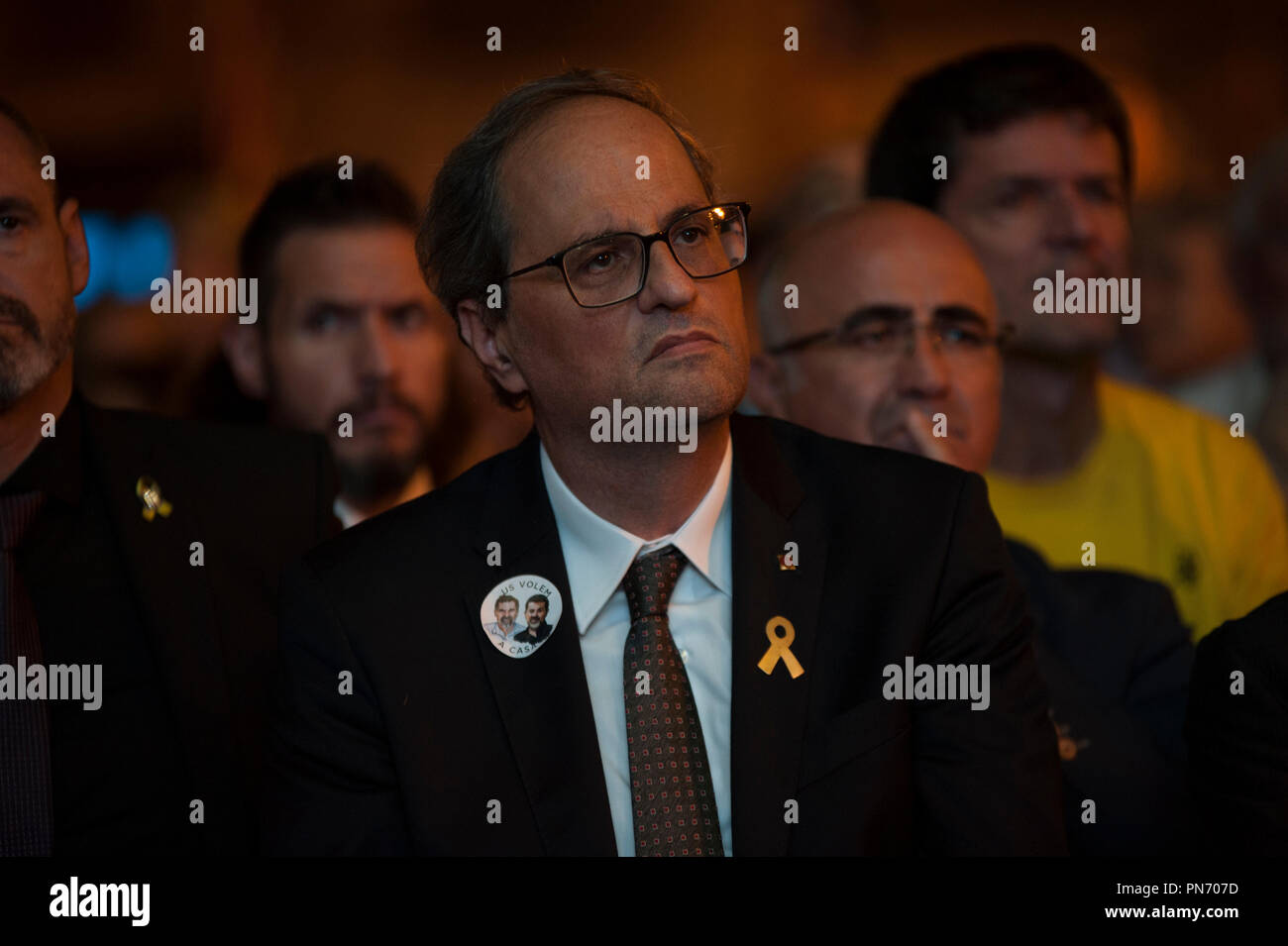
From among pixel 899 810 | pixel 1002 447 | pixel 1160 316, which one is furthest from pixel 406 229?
pixel 1160 316

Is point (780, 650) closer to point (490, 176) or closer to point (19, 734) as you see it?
point (490, 176)

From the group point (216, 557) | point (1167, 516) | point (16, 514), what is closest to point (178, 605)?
point (216, 557)

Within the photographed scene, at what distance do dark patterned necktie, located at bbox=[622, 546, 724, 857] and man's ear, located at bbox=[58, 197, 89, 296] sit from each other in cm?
Answer: 108

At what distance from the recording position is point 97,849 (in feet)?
6.28

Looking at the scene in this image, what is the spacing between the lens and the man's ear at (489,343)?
1952mm

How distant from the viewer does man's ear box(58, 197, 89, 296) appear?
2154mm

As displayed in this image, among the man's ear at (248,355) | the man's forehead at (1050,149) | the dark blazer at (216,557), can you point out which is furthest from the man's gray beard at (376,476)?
the man's forehead at (1050,149)

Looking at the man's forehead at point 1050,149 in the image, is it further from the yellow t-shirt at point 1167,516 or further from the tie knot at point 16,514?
the tie knot at point 16,514

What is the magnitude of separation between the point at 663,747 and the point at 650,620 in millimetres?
162

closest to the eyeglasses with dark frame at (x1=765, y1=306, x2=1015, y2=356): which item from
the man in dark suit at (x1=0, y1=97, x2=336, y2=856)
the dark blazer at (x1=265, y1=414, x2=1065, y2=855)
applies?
the dark blazer at (x1=265, y1=414, x2=1065, y2=855)

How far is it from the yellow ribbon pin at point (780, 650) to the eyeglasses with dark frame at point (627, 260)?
1.49ft

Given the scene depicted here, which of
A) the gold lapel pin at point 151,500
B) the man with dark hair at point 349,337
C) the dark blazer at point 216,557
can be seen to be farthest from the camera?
the man with dark hair at point 349,337
